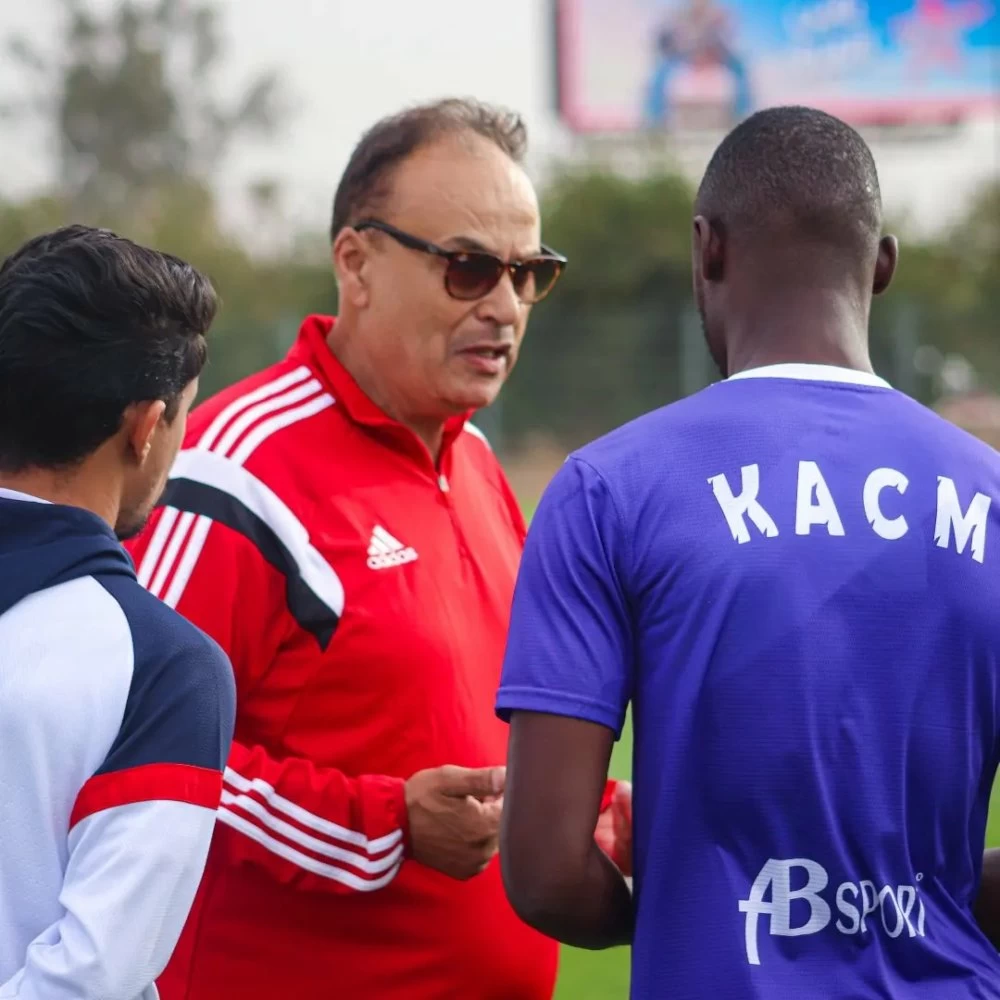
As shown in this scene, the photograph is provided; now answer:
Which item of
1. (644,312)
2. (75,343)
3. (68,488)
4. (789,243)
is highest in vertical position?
(644,312)

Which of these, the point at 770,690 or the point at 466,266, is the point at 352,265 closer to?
the point at 466,266

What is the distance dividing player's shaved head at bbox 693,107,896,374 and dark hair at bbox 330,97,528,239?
1220 millimetres

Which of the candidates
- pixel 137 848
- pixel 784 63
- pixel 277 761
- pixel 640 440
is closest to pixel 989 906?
pixel 640 440

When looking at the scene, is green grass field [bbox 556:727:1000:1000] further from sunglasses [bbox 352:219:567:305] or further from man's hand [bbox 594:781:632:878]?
sunglasses [bbox 352:219:567:305]

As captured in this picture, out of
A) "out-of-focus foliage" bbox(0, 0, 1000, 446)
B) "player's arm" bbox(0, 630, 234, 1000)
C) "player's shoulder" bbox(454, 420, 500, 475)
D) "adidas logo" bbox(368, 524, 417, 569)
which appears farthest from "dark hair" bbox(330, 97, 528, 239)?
"out-of-focus foliage" bbox(0, 0, 1000, 446)

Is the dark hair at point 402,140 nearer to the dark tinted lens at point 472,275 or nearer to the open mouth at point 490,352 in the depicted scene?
the dark tinted lens at point 472,275

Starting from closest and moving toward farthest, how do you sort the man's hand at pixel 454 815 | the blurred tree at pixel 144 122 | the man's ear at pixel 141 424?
1. the man's ear at pixel 141 424
2. the man's hand at pixel 454 815
3. the blurred tree at pixel 144 122

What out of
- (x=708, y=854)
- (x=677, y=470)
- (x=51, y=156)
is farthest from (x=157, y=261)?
(x=51, y=156)

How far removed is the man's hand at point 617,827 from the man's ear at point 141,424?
4.00ft

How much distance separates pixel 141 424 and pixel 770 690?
88 centimetres

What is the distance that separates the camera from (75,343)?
211 cm

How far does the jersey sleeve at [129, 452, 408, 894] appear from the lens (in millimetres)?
2859

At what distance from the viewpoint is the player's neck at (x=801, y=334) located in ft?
7.30

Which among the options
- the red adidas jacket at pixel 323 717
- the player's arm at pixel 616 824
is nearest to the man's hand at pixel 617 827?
the player's arm at pixel 616 824
